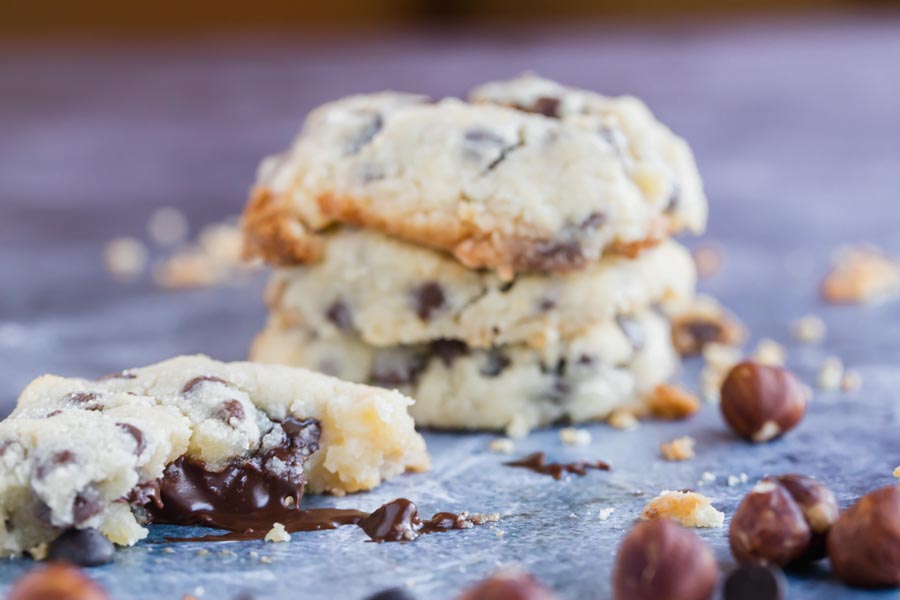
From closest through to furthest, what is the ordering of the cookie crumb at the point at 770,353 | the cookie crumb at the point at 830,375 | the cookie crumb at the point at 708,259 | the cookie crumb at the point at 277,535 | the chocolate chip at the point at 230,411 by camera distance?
the cookie crumb at the point at 277,535, the chocolate chip at the point at 230,411, the cookie crumb at the point at 830,375, the cookie crumb at the point at 770,353, the cookie crumb at the point at 708,259

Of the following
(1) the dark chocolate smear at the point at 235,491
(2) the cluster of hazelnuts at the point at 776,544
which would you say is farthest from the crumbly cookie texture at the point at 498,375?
(2) the cluster of hazelnuts at the point at 776,544

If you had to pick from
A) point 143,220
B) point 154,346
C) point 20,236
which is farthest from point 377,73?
point 154,346

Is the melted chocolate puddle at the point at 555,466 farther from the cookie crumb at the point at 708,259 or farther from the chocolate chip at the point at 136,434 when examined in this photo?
the cookie crumb at the point at 708,259

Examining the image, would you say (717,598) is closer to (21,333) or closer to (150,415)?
(150,415)

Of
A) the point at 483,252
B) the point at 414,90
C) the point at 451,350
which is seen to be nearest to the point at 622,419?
the point at 451,350

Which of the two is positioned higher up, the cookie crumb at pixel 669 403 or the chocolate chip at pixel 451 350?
the chocolate chip at pixel 451 350

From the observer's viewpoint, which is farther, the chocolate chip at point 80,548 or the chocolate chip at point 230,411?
the chocolate chip at point 230,411
